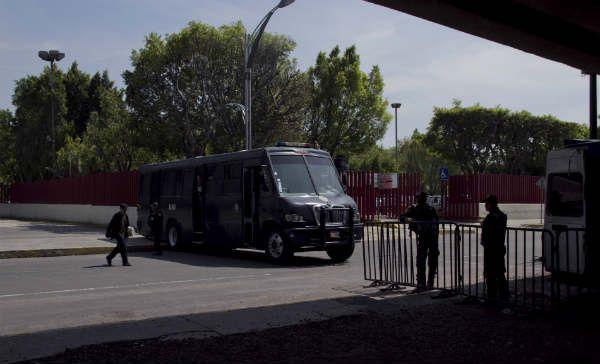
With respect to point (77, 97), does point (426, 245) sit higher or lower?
lower

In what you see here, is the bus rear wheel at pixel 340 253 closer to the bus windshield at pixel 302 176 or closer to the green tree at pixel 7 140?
the bus windshield at pixel 302 176

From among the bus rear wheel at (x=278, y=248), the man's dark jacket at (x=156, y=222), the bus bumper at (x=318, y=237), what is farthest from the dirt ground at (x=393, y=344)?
the man's dark jacket at (x=156, y=222)

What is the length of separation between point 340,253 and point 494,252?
281 inches

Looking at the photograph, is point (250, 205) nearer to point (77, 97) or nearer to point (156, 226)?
point (156, 226)

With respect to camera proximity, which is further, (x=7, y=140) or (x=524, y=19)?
(x=7, y=140)

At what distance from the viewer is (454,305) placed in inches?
356

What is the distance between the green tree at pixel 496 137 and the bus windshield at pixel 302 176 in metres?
42.7

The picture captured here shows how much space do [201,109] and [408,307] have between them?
2562 cm

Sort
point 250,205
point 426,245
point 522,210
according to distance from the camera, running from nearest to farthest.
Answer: point 426,245, point 250,205, point 522,210

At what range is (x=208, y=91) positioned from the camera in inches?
1302

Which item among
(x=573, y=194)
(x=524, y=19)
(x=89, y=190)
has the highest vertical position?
(x=524, y=19)

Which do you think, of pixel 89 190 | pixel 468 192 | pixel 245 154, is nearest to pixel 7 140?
pixel 89 190

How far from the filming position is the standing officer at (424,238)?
1038cm

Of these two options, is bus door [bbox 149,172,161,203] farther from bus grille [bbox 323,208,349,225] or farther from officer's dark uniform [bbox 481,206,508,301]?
officer's dark uniform [bbox 481,206,508,301]
